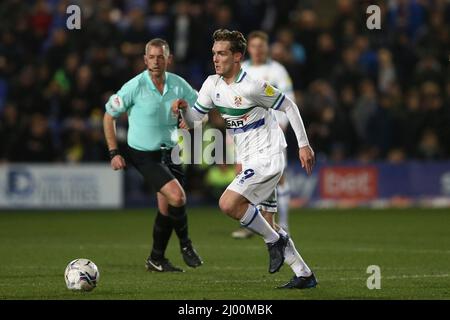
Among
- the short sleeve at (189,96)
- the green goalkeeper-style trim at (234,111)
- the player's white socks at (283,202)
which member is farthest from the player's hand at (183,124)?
the player's white socks at (283,202)

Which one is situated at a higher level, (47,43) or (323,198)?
(47,43)

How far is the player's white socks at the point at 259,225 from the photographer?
9516 millimetres

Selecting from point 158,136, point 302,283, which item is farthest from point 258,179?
point 158,136

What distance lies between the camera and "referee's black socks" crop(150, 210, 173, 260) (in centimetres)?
1154

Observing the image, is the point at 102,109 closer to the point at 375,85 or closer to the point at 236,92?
the point at 375,85

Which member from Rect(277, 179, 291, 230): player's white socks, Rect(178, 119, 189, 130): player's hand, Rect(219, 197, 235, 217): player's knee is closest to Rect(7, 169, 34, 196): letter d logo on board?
Rect(277, 179, 291, 230): player's white socks

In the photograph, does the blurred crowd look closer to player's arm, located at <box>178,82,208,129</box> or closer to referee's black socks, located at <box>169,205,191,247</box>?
referee's black socks, located at <box>169,205,191,247</box>

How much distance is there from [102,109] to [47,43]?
9.29 ft

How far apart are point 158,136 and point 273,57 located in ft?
33.1

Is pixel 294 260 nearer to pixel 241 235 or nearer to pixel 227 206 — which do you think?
pixel 227 206

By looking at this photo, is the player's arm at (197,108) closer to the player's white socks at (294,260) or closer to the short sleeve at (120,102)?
the short sleeve at (120,102)

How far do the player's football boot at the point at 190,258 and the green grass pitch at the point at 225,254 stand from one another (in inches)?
3.4
